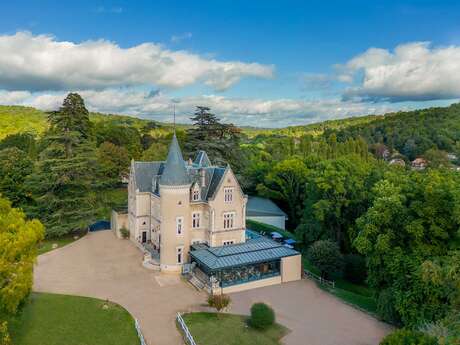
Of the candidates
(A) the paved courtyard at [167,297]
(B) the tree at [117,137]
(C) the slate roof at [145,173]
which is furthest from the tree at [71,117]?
→ (A) the paved courtyard at [167,297]

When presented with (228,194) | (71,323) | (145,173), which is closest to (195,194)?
(228,194)

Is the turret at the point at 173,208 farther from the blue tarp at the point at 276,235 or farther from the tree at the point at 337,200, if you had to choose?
the blue tarp at the point at 276,235

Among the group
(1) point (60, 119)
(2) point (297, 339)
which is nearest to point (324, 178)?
(2) point (297, 339)

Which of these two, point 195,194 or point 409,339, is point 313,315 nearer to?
point 409,339

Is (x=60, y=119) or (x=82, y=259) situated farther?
(x=60, y=119)

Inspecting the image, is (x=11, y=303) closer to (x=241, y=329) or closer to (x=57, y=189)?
(x=241, y=329)
